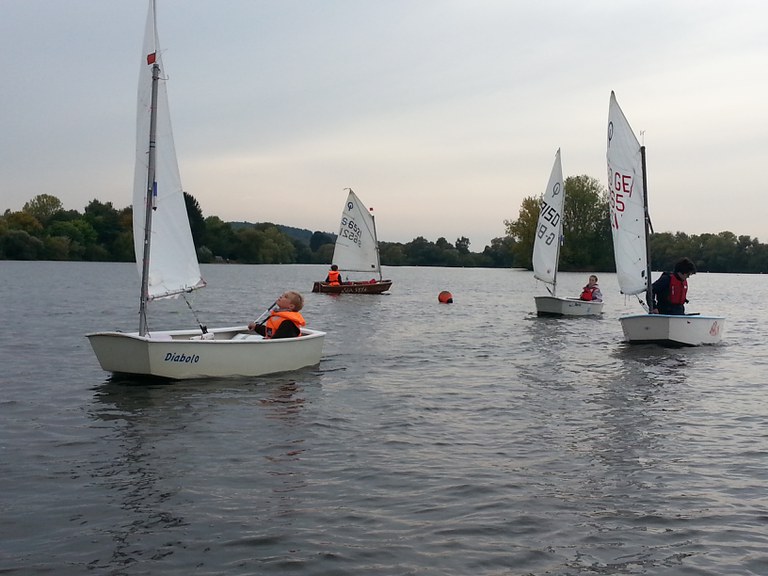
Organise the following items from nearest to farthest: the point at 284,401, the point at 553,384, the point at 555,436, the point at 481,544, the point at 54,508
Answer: the point at 481,544 < the point at 54,508 < the point at 555,436 < the point at 284,401 < the point at 553,384

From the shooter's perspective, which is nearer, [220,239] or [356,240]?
[356,240]

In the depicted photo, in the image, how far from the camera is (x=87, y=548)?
19.5 ft

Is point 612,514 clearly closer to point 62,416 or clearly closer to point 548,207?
point 62,416

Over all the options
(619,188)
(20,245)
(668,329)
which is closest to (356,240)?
(619,188)

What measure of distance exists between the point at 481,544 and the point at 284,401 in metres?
6.19

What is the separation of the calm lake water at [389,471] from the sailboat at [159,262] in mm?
362

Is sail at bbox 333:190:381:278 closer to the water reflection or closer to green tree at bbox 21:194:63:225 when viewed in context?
the water reflection

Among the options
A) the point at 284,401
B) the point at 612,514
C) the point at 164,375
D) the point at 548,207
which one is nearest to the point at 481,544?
the point at 612,514

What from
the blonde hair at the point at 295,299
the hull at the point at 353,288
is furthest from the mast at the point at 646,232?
the hull at the point at 353,288

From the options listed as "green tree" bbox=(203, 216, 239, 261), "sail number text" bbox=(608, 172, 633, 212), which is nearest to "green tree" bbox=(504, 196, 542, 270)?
"green tree" bbox=(203, 216, 239, 261)

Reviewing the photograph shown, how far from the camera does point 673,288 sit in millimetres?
18531

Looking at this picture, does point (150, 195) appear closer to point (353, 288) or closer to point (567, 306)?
point (567, 306)

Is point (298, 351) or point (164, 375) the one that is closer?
point (164, 375)

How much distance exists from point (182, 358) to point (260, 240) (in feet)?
448
